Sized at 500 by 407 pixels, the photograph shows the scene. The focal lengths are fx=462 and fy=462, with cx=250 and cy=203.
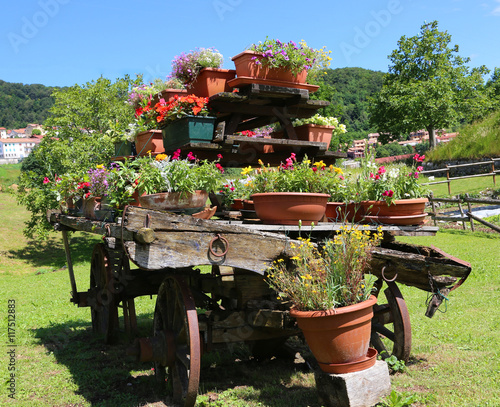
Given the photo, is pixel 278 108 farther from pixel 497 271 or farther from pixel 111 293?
pixel 497 271

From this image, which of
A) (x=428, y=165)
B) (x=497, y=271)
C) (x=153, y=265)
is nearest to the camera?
(x=153, y=265)

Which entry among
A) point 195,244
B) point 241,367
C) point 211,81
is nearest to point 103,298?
point 241,367

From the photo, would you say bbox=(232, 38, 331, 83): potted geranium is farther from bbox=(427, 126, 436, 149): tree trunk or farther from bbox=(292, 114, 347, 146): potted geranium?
bbox=(427, 126, 436, 149): tree trunk

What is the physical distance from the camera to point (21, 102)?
3706 inches

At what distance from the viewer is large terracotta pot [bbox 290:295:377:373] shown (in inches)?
123

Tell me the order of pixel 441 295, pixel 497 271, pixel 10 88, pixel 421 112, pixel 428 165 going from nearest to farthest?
pixel 441 295 → pixel 497 271 → pixel 428 165 → pixel 421 112 → pixel 10 88

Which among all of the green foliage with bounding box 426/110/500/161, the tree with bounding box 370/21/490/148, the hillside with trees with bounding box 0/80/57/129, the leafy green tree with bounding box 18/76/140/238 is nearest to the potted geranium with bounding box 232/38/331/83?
the leafy green tree with bounding box 18/76/140/238

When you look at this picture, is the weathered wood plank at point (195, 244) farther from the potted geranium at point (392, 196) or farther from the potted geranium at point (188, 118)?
the potted geranium at point (188, 118)

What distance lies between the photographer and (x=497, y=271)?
353 inches

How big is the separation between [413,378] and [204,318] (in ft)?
6.53

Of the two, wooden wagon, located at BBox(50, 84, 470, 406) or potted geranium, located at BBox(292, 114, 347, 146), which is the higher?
potted geranium, located at BBox(292, 114, 347, 146)

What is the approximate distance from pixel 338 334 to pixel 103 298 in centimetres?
379

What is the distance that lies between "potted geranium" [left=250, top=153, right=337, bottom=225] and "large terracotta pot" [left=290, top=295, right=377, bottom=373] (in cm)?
86

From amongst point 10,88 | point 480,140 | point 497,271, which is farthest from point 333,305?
point 10,88
